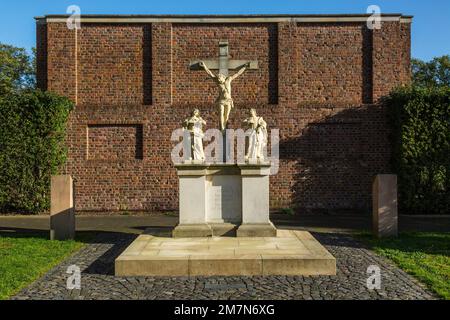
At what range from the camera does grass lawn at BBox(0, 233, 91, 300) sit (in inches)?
261

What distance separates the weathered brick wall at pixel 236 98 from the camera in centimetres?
1670

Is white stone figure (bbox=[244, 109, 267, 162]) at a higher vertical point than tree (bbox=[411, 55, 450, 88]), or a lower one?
lower

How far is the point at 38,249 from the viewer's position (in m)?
9.32

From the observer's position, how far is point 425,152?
15719 millimetres

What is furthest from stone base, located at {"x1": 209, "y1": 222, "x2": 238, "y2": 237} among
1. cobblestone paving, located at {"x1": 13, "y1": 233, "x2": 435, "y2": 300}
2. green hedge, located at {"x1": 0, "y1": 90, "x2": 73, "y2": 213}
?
green hedge, located at {"x1": 0, "y1": 90, "x2": 73, "y2": 213}

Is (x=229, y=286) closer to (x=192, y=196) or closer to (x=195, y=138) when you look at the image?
(x=192, y=196)

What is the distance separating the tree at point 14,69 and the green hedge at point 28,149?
450 inches

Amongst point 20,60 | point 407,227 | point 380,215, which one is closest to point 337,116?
point 407,227

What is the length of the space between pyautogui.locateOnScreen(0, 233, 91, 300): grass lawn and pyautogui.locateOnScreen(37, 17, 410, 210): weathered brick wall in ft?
18.5

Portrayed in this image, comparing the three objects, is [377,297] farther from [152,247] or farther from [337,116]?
[337,116]

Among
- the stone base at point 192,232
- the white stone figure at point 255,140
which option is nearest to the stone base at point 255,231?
the stone base at point 192,232

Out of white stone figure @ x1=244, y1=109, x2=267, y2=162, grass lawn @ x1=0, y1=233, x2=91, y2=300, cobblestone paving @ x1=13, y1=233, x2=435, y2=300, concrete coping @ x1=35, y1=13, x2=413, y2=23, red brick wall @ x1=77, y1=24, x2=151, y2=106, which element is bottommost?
grass lawn @ x1=0, y1=233, x2=91, y2=300

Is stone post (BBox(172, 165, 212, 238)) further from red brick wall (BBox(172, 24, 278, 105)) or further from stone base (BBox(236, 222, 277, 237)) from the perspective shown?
red brick wall (BBox(172, 24, 278, 105))

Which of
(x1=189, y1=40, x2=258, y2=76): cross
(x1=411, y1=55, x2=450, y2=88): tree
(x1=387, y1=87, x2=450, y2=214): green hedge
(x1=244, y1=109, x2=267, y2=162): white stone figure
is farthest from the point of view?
(x1=411, y1=55, x2=450, y2=88): tree
